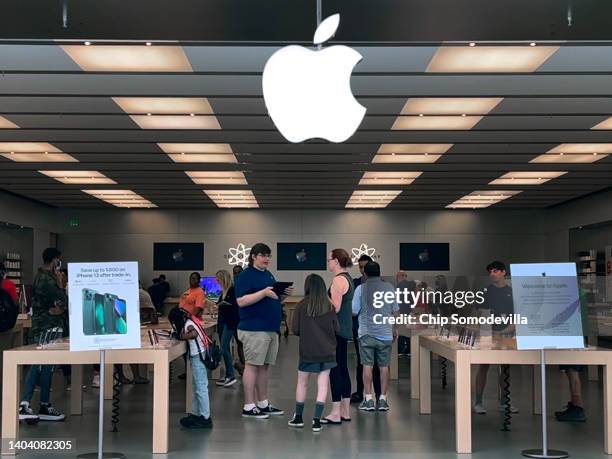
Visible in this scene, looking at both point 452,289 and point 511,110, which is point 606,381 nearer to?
point 452,289

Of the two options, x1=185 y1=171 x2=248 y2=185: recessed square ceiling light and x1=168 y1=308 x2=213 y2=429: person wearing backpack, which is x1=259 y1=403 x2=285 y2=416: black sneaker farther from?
x1=185 y1=171 x2=248 y2=185: recessed square ceiling light

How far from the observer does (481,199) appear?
20375 millimetres

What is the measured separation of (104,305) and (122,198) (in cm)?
1473

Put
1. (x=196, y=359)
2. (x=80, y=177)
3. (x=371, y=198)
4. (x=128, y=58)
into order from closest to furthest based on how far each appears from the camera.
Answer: (x=196, y=359) → (x=128, y=58) → (x=80, y=177) → (x=371, y=198)

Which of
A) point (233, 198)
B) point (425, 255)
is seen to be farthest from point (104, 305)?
point (425, 255)

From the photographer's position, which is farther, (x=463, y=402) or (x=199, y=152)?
(x=199, y=152)

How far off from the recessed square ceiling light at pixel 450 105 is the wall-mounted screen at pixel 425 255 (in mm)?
12468

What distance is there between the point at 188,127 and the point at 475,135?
166 inches

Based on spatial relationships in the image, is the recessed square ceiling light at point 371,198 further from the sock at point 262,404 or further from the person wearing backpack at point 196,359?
the person wearing backpack at point 196,359

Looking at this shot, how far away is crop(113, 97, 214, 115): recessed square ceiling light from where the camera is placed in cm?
995

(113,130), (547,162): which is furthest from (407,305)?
(547,162)

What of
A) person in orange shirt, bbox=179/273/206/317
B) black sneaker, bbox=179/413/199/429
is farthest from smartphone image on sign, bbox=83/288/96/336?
person in orange shirt, bbox=179/273/206/317

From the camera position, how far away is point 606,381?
6.64 metres

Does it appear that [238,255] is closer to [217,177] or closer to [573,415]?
[217,177]
